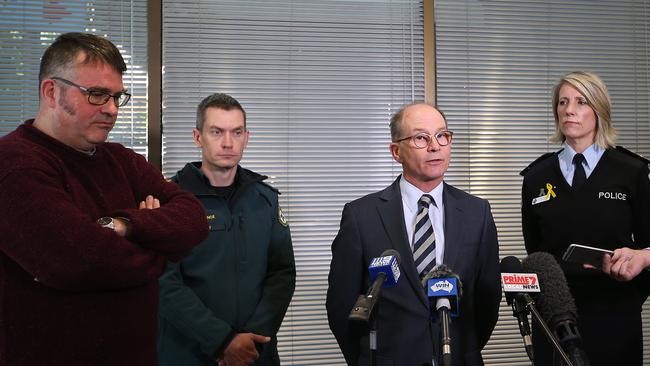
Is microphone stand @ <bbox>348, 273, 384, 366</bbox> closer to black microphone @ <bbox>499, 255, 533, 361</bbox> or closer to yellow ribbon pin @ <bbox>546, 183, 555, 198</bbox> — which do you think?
black microphone @ <bbox>499, 255, 533, 361</bbox>

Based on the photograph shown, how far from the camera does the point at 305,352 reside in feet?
11.6

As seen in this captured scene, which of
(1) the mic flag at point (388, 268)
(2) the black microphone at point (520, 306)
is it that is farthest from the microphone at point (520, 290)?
(1) the mic flag at point (388, 268)

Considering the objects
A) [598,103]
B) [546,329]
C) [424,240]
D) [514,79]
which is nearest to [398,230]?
[424,240]

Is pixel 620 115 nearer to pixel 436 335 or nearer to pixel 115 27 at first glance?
pixel 436 335

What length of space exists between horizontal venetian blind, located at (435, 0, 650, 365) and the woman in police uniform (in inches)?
46.8

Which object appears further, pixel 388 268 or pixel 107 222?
pixel 107 222

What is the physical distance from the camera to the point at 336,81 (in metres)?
3.66

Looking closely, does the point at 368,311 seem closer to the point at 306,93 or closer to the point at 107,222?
the point at 107,222

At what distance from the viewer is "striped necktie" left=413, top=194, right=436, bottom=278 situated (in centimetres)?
200

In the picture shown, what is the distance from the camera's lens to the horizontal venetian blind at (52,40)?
339cm

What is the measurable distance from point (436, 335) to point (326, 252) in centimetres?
177

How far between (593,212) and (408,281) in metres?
0.97

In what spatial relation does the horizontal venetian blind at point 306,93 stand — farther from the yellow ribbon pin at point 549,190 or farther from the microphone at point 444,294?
the microphone at point 444,294

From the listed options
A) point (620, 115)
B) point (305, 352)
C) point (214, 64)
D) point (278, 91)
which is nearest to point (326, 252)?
point (305, 352)
